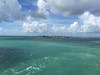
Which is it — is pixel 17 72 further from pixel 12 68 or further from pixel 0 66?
pixel 0 66

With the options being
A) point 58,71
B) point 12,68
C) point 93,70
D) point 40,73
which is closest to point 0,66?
point 12,68

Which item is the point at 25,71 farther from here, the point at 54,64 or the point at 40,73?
the point at 54,64

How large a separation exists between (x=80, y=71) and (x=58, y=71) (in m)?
4.69

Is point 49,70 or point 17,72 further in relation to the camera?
point 49,70

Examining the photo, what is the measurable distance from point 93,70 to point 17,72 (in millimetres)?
16130

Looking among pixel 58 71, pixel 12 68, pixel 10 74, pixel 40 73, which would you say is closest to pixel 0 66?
pixel 12 68

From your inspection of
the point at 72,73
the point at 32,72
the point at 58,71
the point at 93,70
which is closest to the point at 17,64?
the point at 32,72

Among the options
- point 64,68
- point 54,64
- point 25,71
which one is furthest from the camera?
point 54,64

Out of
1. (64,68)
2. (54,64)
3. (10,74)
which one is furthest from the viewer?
(54,64)

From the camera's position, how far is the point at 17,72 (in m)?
39.1

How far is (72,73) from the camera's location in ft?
131

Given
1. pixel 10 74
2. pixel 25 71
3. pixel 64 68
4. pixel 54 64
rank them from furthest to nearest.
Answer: pixel 54 64 → pixel 64 68 → pixel 25 71 → pixel 10 74

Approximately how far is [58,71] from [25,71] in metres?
6.94

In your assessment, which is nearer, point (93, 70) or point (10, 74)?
point (10, 74)
